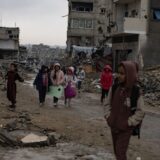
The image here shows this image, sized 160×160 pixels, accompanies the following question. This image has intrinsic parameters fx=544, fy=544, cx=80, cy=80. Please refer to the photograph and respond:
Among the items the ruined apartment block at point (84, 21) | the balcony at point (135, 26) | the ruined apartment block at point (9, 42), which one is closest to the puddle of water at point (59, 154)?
the balcony at point (135, 26)

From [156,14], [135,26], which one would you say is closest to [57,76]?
[135,26]

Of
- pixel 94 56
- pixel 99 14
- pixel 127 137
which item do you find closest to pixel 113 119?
pixel 127 137

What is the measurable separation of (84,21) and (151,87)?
58051 mm

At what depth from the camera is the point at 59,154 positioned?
9.70 meters

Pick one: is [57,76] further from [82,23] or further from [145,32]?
[82,23]

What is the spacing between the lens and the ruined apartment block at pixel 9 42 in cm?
7722

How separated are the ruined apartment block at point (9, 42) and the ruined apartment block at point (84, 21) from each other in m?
9.69

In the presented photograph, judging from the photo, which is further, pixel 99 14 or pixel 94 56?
pixel 99 14

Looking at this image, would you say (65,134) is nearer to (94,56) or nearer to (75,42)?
(94,56)

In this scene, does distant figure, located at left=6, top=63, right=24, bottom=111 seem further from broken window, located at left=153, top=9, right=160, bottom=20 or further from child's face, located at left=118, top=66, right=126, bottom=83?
broken window, located at left=153, top=9, right=160, bottom=20

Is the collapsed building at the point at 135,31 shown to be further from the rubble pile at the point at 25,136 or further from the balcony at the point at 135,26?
the rubble pile at the point at 25,136

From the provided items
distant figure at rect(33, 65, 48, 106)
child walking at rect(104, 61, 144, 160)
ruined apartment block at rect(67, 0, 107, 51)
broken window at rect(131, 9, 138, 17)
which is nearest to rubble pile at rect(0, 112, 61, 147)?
child walking at rect(104, 61, 144, 160)

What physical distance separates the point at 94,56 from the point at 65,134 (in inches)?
1598

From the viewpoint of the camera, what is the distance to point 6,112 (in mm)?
15414
